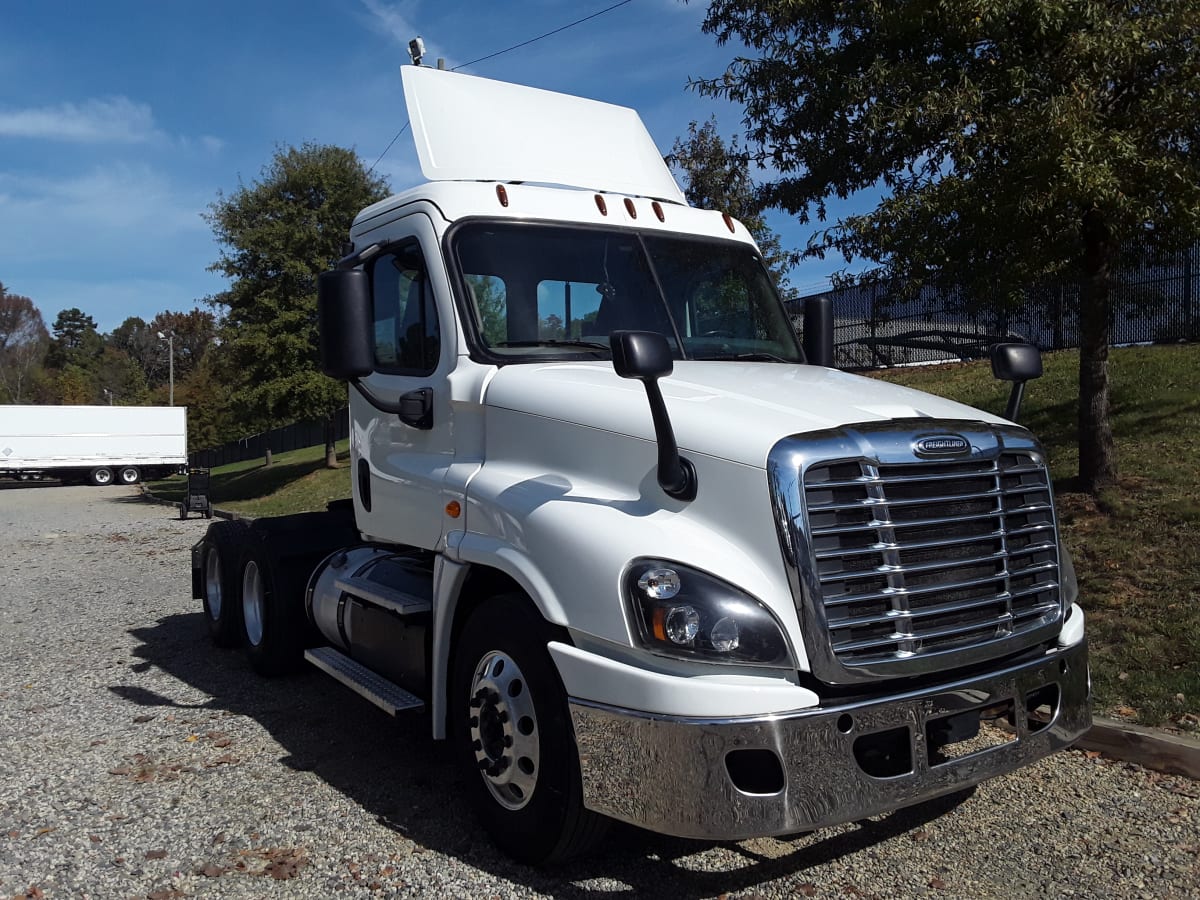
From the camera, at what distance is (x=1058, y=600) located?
384cm

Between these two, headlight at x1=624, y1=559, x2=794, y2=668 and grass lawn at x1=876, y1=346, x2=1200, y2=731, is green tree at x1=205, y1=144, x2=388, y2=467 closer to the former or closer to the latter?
grass lawn at x1=876, y1=346, x2=1200, y2=731

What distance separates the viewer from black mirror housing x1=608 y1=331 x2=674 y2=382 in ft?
10.9

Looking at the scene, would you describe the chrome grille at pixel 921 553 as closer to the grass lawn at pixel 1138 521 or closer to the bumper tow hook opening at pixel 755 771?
the bumper tow hook opening at pixel 755 771

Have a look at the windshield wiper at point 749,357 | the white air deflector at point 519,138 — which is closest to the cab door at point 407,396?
the white air deflector at point 519,138

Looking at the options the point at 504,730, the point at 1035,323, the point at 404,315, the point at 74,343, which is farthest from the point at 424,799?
the point at 74,343

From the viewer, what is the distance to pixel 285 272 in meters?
26.8

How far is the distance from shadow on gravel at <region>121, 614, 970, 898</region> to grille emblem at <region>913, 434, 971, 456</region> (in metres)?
1.64

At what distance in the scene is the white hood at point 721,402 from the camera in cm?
345

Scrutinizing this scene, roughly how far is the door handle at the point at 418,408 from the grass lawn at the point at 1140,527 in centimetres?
376

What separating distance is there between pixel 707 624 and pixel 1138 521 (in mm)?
6374

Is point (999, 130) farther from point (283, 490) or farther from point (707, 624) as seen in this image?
point (283, 490)

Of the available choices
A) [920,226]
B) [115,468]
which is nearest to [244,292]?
[115,468]

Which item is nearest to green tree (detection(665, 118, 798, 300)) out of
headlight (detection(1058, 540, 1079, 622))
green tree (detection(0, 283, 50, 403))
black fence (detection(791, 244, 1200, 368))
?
black fence (detection(791, 244, 1200, 368))

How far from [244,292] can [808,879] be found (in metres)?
26.2
